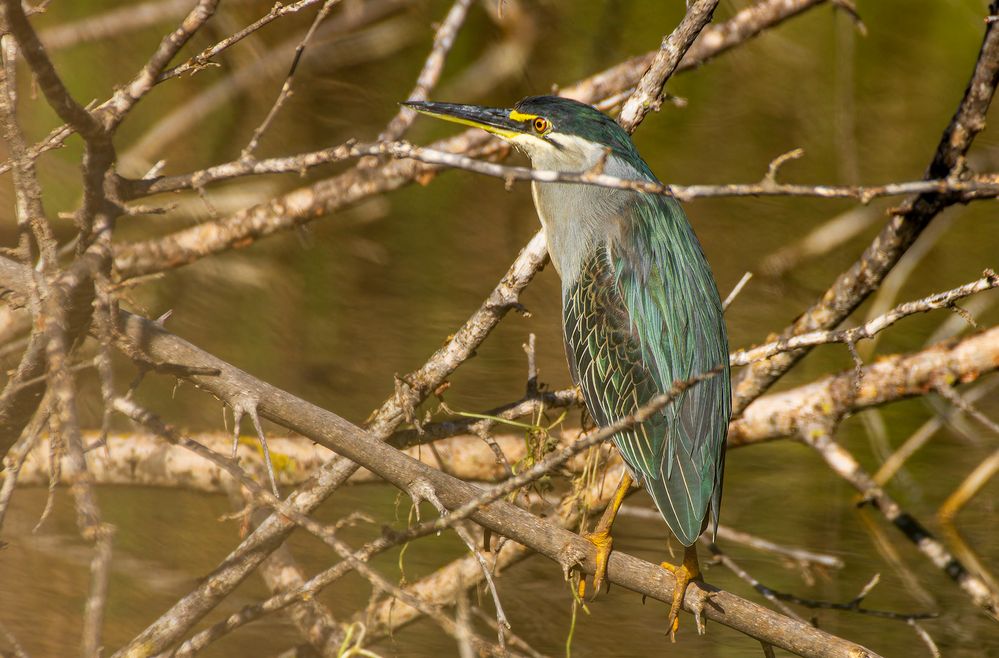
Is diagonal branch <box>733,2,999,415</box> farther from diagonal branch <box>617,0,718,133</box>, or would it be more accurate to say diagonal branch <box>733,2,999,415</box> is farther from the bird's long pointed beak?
the bird's long pointed beak

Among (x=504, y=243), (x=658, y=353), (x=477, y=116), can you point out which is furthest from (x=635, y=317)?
(x=504, y=243)

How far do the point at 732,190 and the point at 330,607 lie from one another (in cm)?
198

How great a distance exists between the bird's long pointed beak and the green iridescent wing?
0.35 meters

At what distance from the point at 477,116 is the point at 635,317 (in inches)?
22.1

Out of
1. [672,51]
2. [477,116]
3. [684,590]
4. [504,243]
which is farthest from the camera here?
[504,243]

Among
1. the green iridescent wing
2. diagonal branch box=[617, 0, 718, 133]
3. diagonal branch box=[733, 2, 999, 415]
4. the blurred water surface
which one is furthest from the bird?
the blurred water surface

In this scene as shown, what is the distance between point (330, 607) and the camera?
270cm

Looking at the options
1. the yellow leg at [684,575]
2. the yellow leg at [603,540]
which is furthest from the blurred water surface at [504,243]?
the yellow leg at [684,575]

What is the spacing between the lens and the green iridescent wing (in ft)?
6.23

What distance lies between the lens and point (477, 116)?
2.11 metres

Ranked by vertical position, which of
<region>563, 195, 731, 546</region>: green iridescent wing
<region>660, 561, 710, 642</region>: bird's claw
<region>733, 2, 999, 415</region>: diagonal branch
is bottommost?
<region>660, 561, 710, 642</region>: bird's claw

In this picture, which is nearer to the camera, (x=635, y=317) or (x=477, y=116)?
(x=635, y=317)

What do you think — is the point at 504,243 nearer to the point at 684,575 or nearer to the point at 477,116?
the point at 477,116

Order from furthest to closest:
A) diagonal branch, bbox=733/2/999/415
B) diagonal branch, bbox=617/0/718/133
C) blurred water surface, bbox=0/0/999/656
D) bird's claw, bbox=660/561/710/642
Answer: blurred water surface, bbox=0/0/999/656 → diagonal branch, bbox=733/2/999/415 → diagonal branch, bbox=617/0/718/133 → bird's claw, bbox=660/561/710/642
